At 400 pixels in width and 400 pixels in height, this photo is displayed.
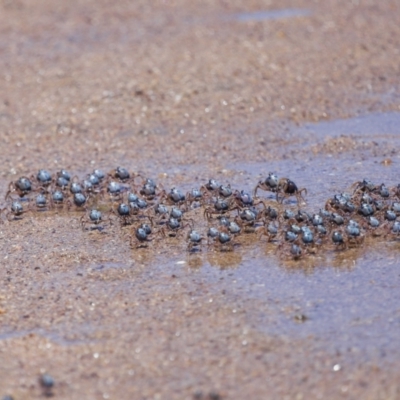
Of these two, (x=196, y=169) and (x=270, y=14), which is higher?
(x=270, y=14)

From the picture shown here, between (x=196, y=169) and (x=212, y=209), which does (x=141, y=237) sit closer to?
(x=212, y=209)

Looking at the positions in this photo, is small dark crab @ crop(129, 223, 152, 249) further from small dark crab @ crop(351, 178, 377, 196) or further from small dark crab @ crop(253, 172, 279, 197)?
small dark crab @ crop(351, 178, 377, 196)

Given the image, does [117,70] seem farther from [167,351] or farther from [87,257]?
[167,351]

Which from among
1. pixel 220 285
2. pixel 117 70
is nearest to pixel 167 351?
pixel 220 285

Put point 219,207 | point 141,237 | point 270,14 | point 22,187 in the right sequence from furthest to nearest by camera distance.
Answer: point 270,14
point 22,187
point 219,207
point 141,237

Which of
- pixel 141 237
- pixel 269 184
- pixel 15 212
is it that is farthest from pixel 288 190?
pixel 15 212


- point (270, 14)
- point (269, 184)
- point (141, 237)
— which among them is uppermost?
point (270, 14)

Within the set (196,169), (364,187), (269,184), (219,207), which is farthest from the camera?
(196,169)

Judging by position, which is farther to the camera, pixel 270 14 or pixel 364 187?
pixel 270 14
